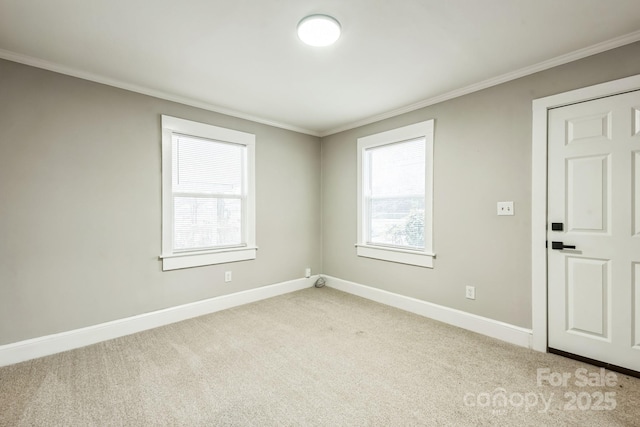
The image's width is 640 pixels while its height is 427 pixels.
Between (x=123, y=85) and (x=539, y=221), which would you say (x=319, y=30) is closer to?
(x=123, y=85)

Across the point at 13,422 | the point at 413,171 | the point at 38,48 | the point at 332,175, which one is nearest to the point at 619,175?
the point at 413,171

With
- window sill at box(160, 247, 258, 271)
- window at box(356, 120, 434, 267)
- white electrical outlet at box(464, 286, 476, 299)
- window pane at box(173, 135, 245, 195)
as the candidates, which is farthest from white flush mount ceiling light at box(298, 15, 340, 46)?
white electrical outlet at box(464, 286, 476, 299)

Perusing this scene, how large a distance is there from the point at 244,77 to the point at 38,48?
1.55 meters

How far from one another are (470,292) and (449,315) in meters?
0.35

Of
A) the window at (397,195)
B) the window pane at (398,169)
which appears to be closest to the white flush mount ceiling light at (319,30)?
the window at (397,195)

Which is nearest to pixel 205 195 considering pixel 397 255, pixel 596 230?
pixel 397 255

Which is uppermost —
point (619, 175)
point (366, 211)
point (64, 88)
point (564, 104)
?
point (64, 88)

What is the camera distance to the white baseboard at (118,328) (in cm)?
226

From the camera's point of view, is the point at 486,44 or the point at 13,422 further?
the point at 486,44

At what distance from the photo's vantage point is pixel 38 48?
2170 mm

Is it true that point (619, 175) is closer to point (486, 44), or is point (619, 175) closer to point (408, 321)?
point (486, 44)

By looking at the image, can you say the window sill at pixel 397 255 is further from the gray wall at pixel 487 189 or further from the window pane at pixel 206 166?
the window pane at pixel 206 166

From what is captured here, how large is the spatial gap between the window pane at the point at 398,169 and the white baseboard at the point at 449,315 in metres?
1.32

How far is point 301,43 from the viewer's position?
2.11 m
